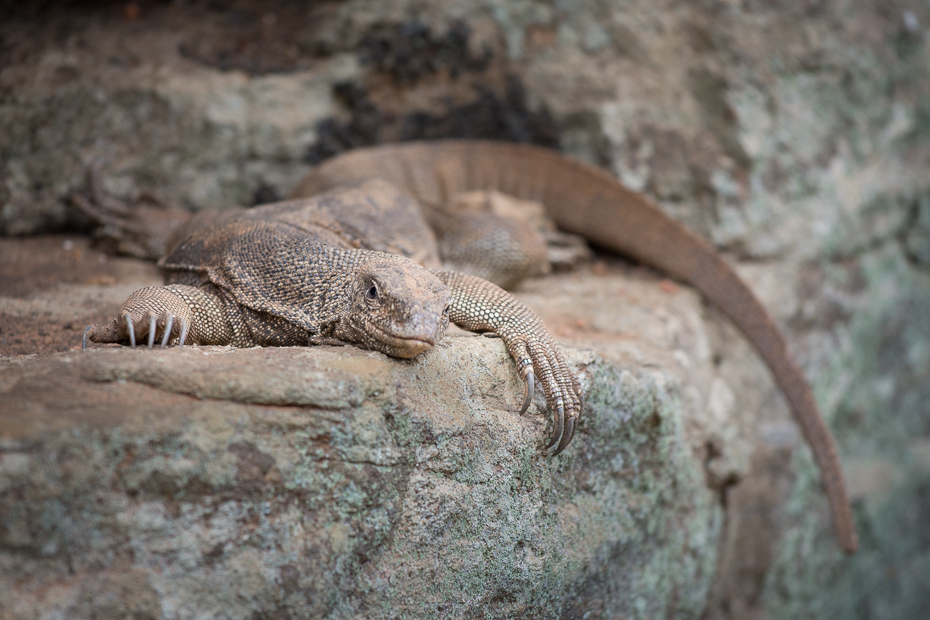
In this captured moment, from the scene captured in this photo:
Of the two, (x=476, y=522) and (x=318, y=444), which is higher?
(x=318, y=444)

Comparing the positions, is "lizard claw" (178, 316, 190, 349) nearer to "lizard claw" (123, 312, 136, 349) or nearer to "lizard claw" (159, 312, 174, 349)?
"lizard claw" (159, 312, 174, 349)

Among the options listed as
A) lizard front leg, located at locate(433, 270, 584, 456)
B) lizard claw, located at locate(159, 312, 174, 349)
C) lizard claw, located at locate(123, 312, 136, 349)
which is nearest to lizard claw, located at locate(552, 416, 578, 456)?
lizard front leg, located at locate(433, 270, 584, 456)

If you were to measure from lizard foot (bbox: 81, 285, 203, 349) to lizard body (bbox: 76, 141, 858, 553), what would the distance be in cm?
175

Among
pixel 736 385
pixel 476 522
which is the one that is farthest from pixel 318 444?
pixel 736 385

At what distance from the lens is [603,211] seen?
19.6 feet

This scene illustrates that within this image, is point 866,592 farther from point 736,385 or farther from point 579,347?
point 579,347

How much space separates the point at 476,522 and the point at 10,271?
3645 millimetres

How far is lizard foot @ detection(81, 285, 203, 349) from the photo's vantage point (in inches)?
129

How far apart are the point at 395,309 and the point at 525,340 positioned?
729 mm

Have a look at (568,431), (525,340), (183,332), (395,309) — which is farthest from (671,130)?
(183,332)

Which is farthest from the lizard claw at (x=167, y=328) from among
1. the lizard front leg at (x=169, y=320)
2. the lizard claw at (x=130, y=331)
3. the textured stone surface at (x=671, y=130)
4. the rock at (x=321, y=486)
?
the textured stone surface at (x=671, y=130)

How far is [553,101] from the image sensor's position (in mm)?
6371

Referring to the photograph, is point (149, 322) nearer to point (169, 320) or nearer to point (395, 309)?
point (169, 320)

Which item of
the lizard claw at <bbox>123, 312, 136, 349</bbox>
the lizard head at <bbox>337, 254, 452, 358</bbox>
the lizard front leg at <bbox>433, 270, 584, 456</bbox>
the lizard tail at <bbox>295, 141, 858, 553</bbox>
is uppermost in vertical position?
the lizard head at <bbox>337, 254, 452, 358</bbox>
